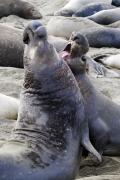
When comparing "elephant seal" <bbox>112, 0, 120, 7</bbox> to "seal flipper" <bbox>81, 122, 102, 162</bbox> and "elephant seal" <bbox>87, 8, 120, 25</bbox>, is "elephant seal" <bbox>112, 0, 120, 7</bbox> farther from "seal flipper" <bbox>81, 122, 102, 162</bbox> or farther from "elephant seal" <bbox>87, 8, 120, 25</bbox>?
"seal flipper" <bbox>81, 122, 102, 162</bbox>

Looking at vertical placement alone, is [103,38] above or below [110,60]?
above

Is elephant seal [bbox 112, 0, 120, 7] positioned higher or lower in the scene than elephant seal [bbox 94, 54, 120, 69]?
higher

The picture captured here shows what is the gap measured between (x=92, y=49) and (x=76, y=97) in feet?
14.9

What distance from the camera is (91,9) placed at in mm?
11336

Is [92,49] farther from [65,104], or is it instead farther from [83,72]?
[65,104]

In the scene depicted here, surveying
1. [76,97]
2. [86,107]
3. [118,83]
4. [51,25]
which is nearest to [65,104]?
[76,97]

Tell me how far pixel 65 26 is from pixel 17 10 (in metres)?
2.40

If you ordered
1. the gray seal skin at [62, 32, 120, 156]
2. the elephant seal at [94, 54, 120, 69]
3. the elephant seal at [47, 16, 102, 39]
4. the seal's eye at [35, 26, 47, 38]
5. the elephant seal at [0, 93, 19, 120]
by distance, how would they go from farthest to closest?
the elephant seal at [47, 16, 102, 39] → the elephant seal at [94, 54, 120, 69] → the elephant seal at [0, 93, 19, 120] → the gray seal skin at [62, 32, 120, 156] → the seal's eye at [35, 26, 47, 38]

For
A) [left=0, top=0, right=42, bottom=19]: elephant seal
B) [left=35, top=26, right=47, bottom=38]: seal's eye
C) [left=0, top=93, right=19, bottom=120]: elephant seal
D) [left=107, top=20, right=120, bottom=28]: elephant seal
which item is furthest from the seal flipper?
[left=0, top=0, right=42, bottom=19]: elephant seal

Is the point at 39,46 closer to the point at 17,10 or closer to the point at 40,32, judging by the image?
the point at 40,32

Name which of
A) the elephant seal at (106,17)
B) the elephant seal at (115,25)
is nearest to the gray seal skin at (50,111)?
the elephant seal at (115,25)

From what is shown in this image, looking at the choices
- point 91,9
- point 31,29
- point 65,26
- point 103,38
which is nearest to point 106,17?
point 91,9

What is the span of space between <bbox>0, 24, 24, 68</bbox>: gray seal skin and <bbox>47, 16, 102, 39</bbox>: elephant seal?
5.01 ft

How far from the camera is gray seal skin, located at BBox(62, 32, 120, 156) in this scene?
14.1ft
